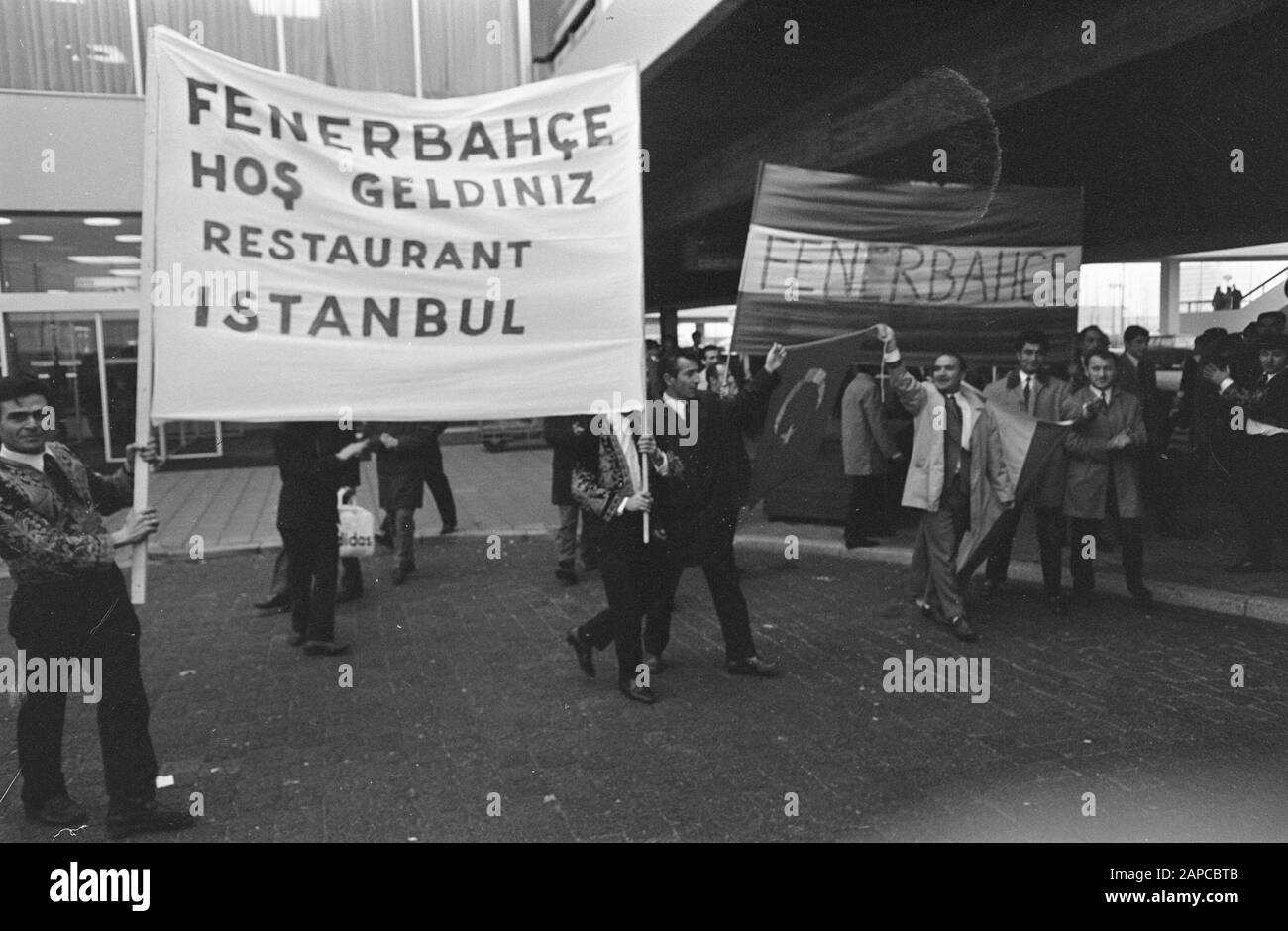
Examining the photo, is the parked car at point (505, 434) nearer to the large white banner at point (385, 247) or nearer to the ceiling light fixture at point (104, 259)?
the ceiling light fixture at point (104, 259)

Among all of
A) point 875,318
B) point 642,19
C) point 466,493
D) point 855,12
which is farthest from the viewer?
point 466,493

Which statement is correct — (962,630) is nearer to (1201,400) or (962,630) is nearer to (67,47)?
(1201,400)

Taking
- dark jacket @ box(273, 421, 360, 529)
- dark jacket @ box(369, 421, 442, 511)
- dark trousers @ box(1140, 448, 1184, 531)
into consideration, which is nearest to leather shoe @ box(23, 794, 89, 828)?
dark jacket @ box(273, 421, 360, 529)

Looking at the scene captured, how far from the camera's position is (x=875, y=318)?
22.9ft

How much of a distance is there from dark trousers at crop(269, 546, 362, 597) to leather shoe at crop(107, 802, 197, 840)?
390 cm

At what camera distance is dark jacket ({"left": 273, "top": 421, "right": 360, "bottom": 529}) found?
6871 mm

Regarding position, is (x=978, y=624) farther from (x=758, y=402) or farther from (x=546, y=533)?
(x=546, y=533)

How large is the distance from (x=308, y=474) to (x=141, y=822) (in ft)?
9.66

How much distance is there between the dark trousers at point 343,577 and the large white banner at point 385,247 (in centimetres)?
410

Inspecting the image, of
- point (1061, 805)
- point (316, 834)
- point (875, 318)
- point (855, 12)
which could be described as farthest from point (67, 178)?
point (1061, 805)

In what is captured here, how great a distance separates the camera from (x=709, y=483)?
6.00 meters

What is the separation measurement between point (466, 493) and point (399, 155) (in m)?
9.77

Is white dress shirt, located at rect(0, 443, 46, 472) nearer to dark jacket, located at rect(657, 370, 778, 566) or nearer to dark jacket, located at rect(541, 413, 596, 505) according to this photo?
dark jacket, located at rect(657, 370, 778, 566)

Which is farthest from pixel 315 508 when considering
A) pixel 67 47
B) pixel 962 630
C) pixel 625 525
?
pixel 67 47
